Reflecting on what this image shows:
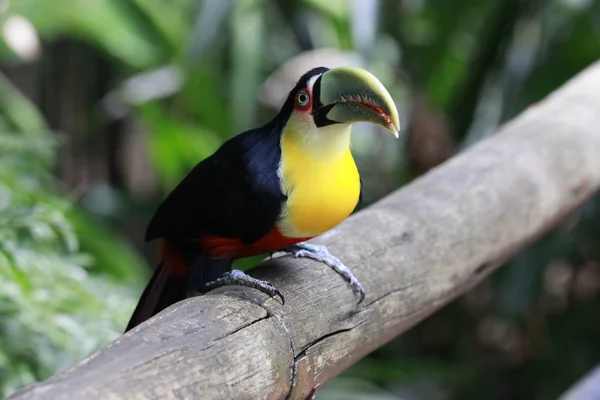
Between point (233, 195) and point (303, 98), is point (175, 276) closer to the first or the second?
point (233, 195)

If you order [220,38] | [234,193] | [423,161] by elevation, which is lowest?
[423,161]

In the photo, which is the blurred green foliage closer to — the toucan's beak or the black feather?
the black feather

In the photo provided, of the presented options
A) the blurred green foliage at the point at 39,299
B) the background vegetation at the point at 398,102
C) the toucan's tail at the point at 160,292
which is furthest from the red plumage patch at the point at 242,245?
the background vegetation at the point at 398,102

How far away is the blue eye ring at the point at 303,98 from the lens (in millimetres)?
936

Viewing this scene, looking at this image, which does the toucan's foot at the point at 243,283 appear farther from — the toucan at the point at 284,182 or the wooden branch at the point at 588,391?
the wooden branch at the point at 588,391

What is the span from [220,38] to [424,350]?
120cm

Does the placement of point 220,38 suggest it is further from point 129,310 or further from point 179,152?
point 129,310

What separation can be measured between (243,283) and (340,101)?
9.9 inches

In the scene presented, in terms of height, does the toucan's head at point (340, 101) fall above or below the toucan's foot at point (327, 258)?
above

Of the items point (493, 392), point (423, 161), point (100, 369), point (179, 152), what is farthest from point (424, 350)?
point (100, 369)

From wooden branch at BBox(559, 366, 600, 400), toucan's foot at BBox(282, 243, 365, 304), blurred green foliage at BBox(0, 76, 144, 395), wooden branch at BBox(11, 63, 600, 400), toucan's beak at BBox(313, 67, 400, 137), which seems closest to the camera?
wooden branch at BBox(11, 63, 600, 400)

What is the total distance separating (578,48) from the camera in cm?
211

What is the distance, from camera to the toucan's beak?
2.85 ft

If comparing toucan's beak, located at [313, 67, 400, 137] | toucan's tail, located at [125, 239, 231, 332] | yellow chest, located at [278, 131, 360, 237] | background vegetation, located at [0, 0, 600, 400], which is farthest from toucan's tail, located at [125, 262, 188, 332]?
background vegetation, located at [0, 0, 600, 400]
